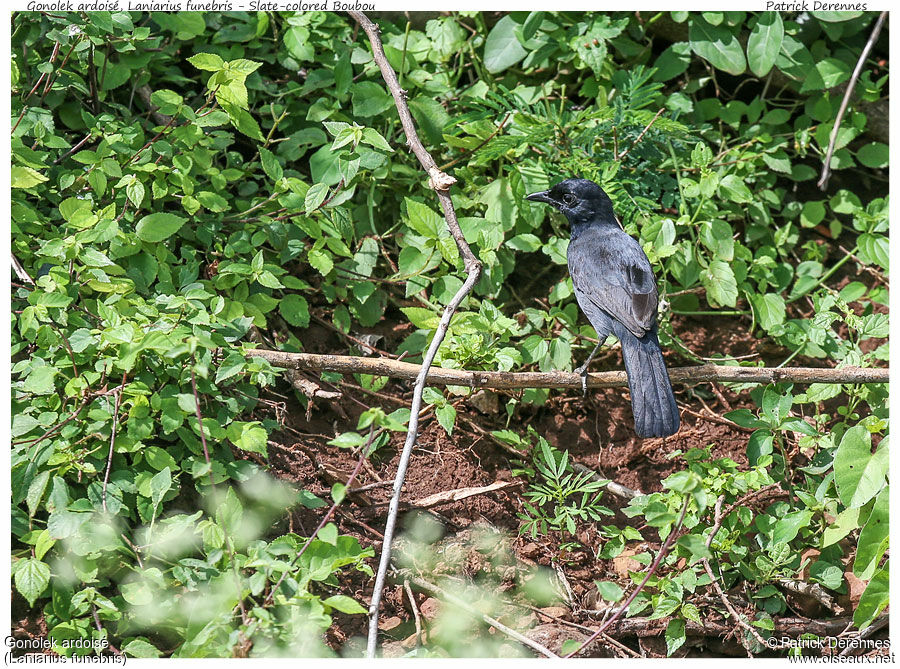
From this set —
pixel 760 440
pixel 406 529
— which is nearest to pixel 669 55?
pixel 760 440

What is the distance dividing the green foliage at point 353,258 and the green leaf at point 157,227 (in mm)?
10

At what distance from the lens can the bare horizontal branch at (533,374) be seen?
11.0ft

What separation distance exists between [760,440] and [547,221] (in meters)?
1.84

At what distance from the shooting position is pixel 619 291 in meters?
3.78

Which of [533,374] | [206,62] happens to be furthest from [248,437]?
[206,62]

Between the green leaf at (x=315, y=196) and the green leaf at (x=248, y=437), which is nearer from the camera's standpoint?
the green leaf at (x=248, y=437)

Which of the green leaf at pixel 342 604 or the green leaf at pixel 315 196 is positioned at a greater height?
the green leaf at pixel 315 196

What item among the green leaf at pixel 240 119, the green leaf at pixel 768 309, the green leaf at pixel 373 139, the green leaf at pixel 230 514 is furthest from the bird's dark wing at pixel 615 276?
the green leaf at pixel 230 514

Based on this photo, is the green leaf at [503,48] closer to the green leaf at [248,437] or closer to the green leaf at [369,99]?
the green leaf at [369,99]

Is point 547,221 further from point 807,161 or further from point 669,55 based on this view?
point 807,161

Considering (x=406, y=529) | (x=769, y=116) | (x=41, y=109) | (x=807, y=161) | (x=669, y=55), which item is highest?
(x=41, y=109)

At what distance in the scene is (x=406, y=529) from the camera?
11.5ft

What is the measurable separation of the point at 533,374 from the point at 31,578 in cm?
200

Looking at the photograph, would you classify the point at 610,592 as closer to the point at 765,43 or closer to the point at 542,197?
the point at 542,197
